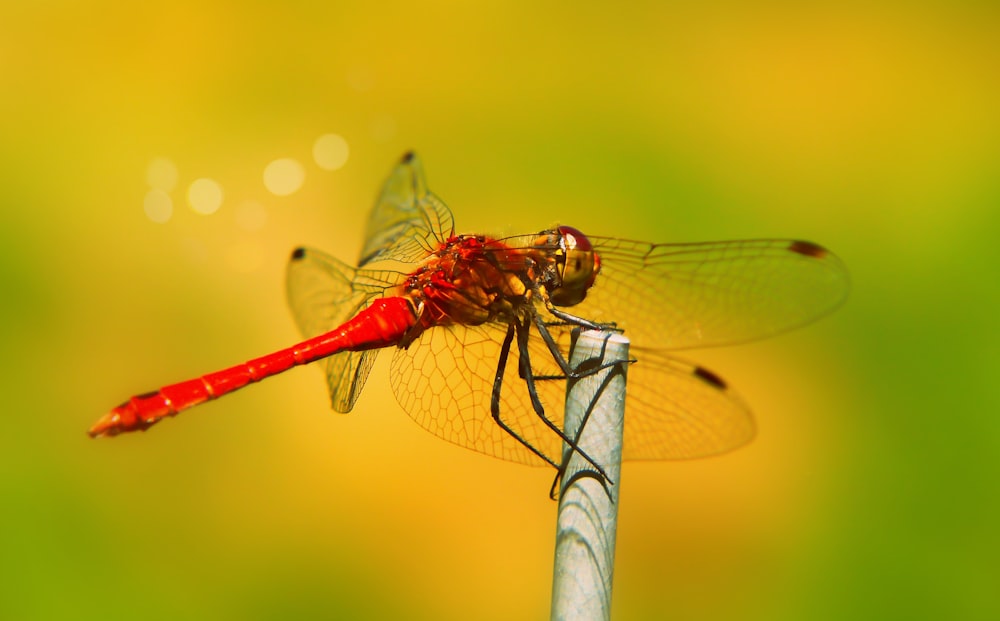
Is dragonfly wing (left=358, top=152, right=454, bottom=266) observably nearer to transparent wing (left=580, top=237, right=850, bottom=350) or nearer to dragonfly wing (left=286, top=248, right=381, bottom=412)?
dragonfly wing (left=286, top=248, right=381, bottom=412)

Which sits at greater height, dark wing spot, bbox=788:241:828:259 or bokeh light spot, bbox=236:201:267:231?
bokeh light spot, bbox=236:201:267:231

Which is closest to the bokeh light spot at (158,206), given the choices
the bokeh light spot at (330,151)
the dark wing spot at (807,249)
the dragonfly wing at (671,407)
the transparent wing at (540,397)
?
the bokeh light spot at (330,151)

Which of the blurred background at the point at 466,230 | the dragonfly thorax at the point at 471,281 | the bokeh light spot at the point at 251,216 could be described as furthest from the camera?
the bokeh light spot at the point at 251,216

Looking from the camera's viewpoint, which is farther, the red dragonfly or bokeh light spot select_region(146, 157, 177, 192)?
bokeh light spot select_region(146, 157, 177, 192)

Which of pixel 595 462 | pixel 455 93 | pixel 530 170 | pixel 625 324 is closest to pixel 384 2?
pixel 455 93

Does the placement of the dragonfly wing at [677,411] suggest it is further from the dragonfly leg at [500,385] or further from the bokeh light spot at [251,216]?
the bokeh light spot at [251,216]

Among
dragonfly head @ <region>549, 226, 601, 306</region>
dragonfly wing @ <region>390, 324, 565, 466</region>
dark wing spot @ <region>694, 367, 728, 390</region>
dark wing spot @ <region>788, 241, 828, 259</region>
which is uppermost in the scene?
dark wing spot @ <region>788, 241, 828, 259</region>

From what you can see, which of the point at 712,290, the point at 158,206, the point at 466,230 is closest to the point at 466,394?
the point at 712,290

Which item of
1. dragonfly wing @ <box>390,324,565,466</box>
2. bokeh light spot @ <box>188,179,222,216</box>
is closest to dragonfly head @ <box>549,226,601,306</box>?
dragonfly wing @ <box>390,324,565,466</box>
